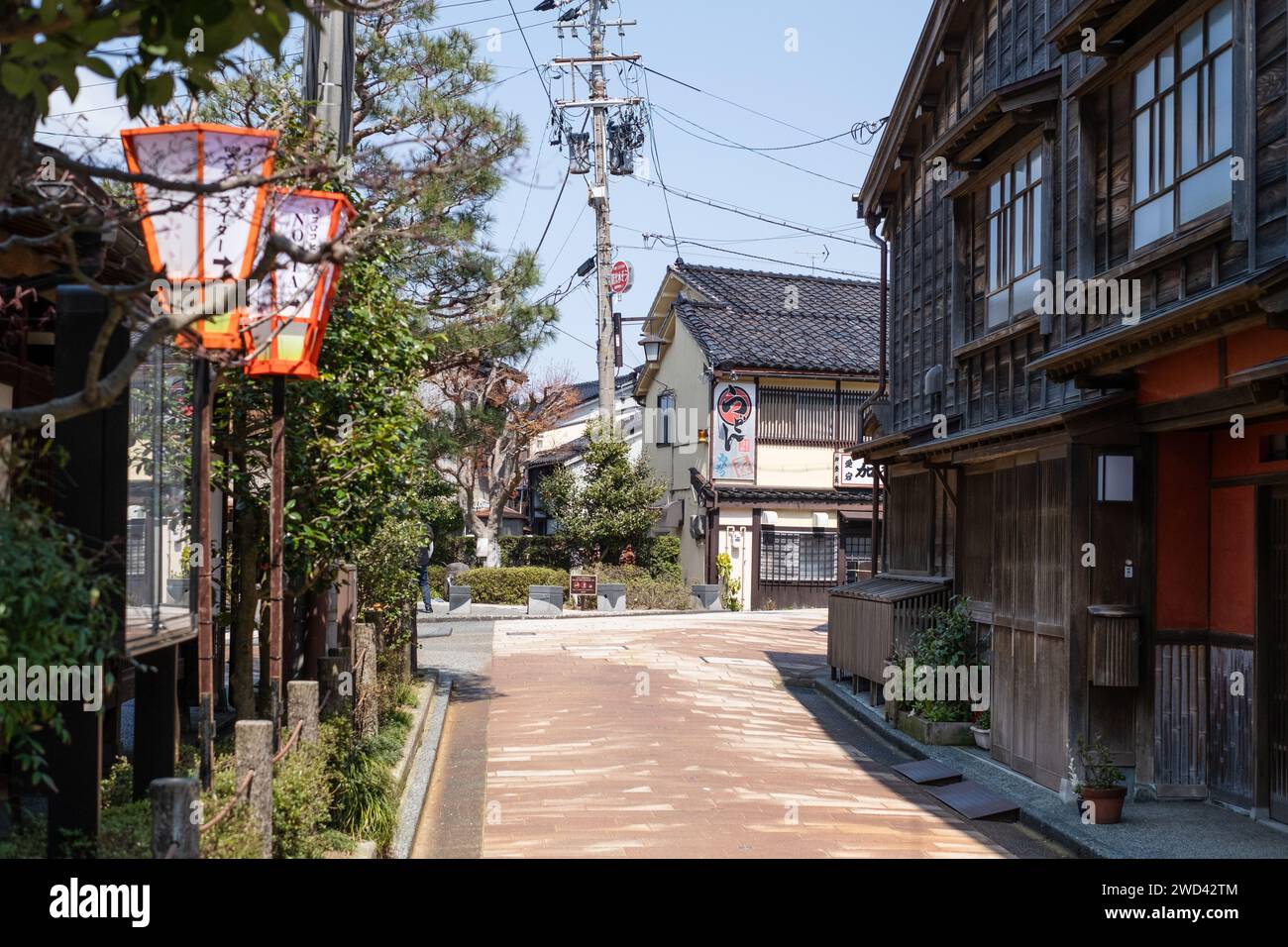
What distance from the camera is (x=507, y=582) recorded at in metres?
35.2

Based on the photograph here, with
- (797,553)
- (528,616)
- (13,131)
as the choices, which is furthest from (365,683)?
(797,553)

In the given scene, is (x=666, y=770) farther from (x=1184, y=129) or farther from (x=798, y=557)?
(x=798, y=557)

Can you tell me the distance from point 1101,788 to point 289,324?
7291 mm

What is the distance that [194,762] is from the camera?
29.5 ft

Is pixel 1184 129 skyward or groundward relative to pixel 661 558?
skyward

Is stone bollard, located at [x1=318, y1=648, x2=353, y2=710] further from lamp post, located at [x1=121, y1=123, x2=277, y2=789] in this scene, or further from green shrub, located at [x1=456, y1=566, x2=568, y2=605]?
green shrub, located at [x1=456, y1=566, x2=568, y2=605]

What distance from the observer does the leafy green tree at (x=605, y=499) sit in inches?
1451

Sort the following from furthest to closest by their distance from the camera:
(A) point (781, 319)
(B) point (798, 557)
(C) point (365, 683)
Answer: (A) point (781, 319) < (B) point (798, 557) < (C) point (365, 683)

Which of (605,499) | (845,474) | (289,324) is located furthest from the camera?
(845,474)

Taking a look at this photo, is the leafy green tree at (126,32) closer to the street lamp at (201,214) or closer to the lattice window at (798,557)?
the street lamp at (201,214)

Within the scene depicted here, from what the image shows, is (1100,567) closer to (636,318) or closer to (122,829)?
(122,829)

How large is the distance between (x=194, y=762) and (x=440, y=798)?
10.0 ft

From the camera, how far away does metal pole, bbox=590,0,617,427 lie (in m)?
35.2

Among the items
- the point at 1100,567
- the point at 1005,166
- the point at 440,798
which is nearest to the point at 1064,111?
the point at 1005,166
